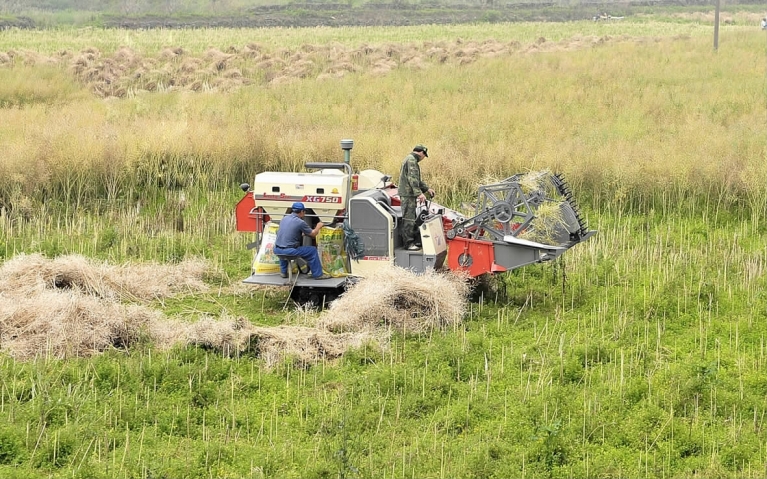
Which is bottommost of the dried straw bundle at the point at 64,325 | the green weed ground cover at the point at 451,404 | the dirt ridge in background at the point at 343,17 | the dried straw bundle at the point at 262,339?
the green weed ground cover at the point at 451,404

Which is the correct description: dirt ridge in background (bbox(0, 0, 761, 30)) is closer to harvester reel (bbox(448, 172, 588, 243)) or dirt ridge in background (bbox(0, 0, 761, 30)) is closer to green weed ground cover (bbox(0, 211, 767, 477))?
harvester reel (bbox(448, 172, 588, 243))

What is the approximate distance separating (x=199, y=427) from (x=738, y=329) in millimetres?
6634

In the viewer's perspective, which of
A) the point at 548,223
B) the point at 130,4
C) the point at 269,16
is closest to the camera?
the point at 548,223

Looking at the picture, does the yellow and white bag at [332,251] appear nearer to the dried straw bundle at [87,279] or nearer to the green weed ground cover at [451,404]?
the green weed ground cover at [451,404]

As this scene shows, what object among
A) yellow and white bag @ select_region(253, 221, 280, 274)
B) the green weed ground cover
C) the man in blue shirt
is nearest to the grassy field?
the green weed ground cover

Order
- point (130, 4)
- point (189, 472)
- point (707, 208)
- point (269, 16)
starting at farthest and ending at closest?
point (130, 4), point (269, 16), point (707, 208), point (189, 472)

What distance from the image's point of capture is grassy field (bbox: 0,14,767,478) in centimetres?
920

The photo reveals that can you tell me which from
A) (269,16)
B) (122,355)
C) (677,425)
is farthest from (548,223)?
(269,16)

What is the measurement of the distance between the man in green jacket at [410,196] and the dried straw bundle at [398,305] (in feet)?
3.18

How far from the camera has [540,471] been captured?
882 centimetres

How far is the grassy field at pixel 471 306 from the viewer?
30.2 ft

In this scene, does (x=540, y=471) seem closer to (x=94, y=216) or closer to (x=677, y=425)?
(x=677, y=425)

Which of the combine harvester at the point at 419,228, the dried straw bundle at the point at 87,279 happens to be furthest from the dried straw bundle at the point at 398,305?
the dried straw bundle at the point at 87,279

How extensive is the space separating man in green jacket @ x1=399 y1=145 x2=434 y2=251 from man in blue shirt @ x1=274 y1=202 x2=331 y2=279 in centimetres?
118
